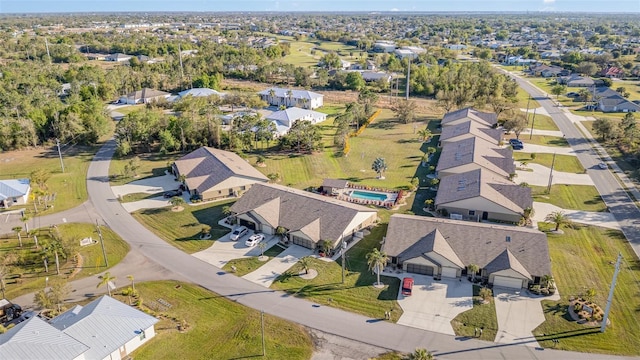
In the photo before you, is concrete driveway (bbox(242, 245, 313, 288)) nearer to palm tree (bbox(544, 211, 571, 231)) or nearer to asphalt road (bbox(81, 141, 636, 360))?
asphalt road (bbox(81, 141, 636, 360))

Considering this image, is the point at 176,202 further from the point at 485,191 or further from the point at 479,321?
the point at 485,191

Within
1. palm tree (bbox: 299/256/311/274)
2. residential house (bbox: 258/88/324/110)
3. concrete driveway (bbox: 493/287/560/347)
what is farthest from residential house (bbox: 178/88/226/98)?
concrete driveway (bbox: 493/287/560/347)

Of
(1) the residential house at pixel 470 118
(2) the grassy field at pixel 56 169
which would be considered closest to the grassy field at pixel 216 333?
(2) the grassy field at pixel 56 169

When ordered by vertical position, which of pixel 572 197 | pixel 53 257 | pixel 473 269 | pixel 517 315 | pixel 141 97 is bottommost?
pixel 517 315

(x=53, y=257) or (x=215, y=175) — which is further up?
(x=215, y=175)

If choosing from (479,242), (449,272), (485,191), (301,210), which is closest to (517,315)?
(449,272)

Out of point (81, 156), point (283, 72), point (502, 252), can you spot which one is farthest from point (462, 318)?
point (283, 72)
